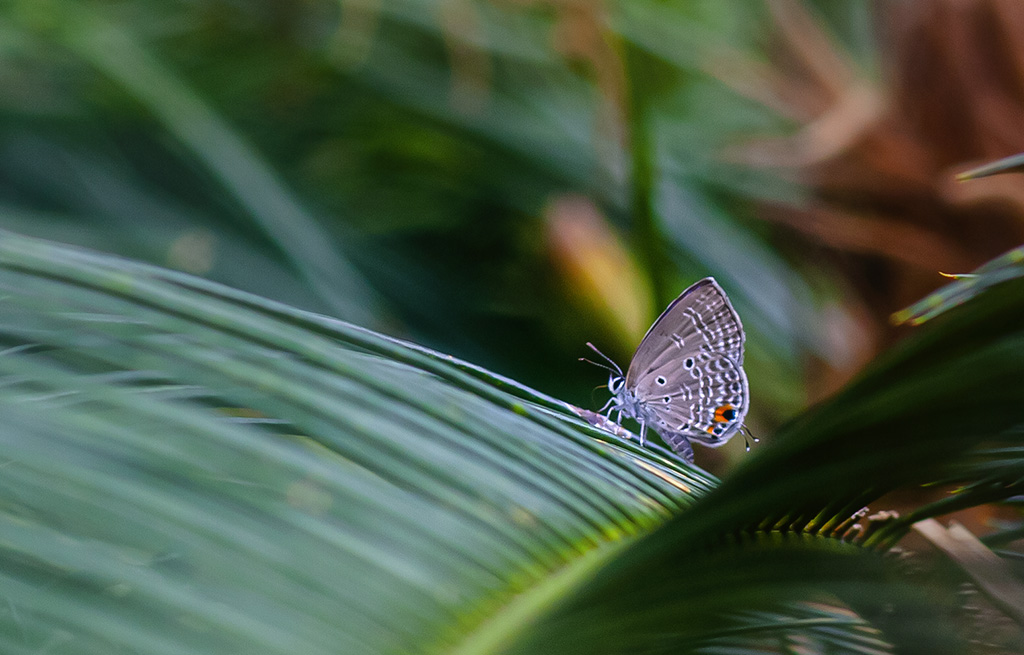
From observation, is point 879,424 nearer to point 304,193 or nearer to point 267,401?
point 267,401

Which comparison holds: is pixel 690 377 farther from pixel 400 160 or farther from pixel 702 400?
pixel 400 160

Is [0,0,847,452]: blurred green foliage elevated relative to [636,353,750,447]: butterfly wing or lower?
elevated

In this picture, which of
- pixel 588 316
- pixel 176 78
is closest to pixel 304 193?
pixel 176 78

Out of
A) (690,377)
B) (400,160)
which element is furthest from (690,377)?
(400,160)

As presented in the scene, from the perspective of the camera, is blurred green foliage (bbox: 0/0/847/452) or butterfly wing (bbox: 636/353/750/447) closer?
butterfly wing (bbox: 636/353/750/447)

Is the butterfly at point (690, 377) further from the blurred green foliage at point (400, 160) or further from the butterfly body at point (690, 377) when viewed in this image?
the blurred green foliage at point (400, 160)

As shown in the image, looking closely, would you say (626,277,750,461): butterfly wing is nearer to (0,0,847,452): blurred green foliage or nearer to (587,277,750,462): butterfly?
(587,277,750,462): butterfly

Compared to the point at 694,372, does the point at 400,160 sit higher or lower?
higher

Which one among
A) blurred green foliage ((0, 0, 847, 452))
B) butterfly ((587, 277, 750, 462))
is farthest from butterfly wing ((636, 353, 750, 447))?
blurred green foliage ((0, 0, 847, 452))

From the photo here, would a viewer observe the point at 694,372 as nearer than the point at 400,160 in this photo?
Yes
